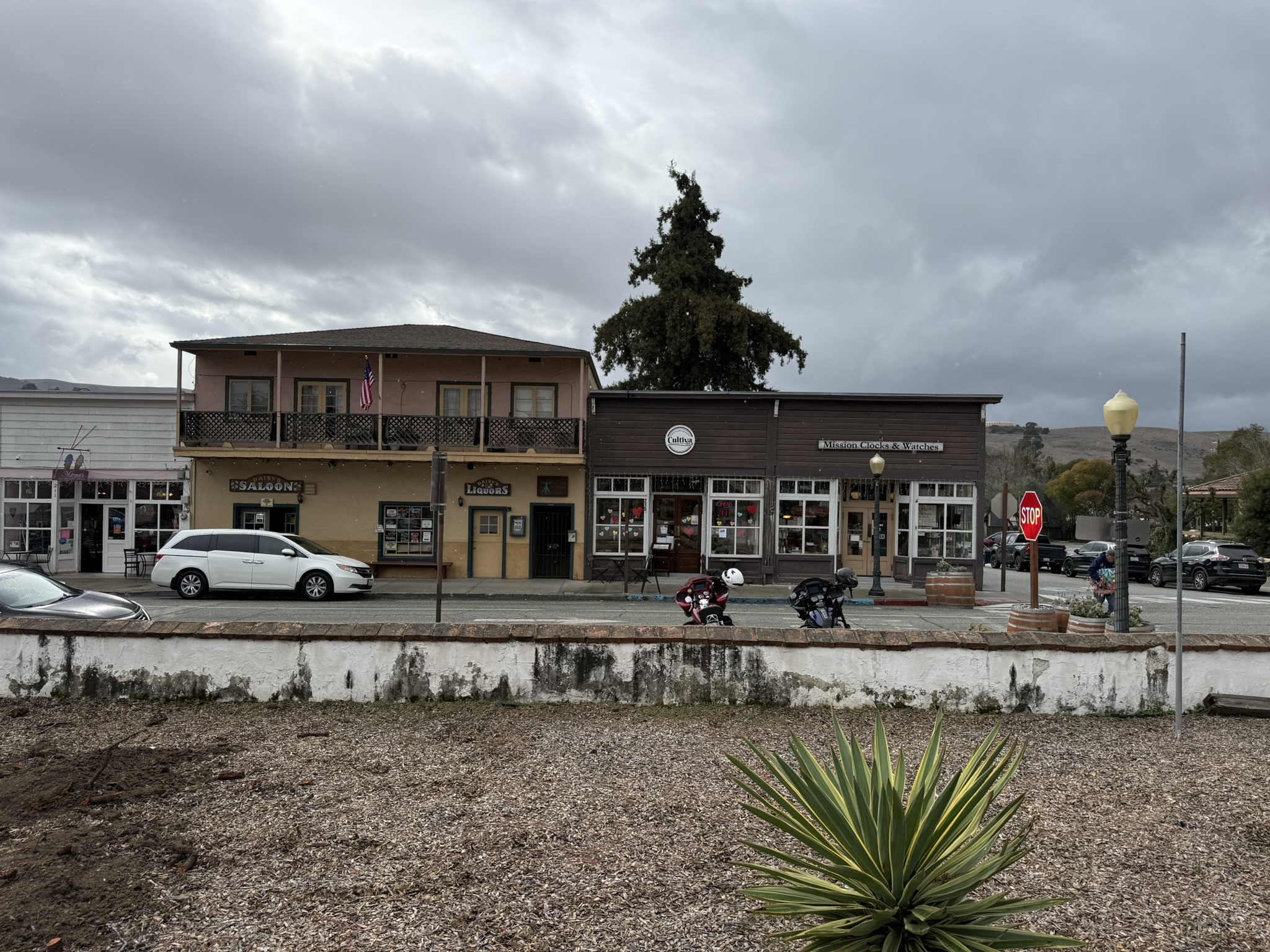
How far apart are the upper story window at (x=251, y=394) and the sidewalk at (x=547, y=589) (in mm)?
5413

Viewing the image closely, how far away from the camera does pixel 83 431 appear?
22703mm

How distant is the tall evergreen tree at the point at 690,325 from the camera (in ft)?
107

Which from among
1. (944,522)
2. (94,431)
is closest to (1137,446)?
(944,522)

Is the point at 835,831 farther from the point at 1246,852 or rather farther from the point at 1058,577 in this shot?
the point at 1058,577

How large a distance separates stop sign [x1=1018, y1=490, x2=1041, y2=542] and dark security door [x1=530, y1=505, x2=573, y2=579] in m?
12.0

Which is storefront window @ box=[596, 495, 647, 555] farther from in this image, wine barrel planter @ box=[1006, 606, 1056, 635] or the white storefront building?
wine barrel planter @ box=[1006, 606, 1056, 635]

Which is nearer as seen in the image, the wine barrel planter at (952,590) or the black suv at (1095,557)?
the wine barrel planter at (952,590)

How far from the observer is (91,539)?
22875mm

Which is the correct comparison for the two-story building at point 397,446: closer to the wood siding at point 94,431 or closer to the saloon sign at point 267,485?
the saloon sign at point 267,485

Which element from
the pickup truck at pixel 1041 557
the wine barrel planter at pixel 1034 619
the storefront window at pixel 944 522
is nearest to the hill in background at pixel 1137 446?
the pickup truck at pixel 1041 557

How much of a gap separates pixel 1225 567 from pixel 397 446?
22824 millimetres

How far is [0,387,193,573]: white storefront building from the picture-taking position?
22.5 meters

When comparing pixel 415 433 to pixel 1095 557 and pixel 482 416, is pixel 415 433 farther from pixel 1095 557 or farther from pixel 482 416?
pixel 1095 557

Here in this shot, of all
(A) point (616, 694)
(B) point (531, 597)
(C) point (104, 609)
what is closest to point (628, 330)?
(B) point (531, 597)
